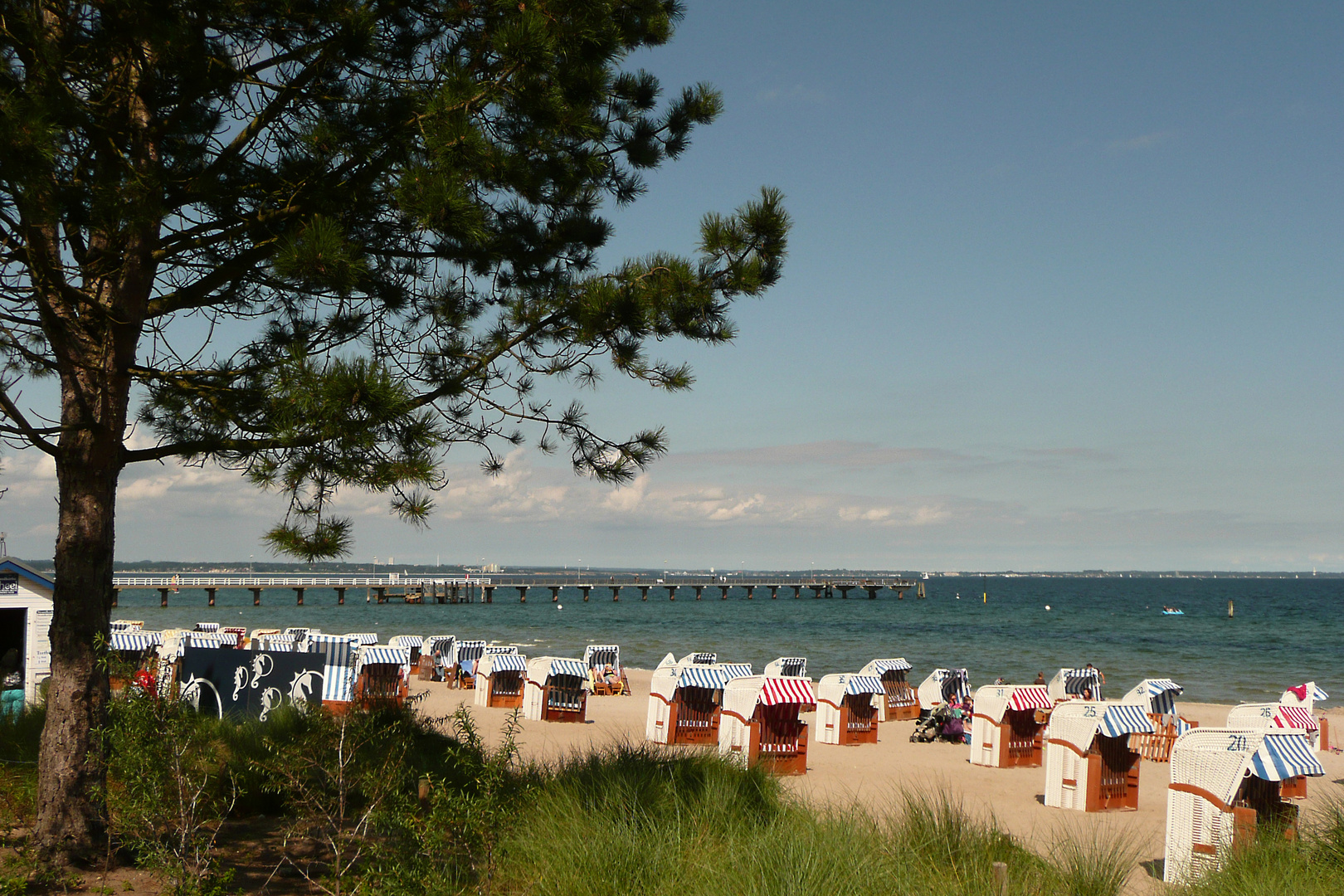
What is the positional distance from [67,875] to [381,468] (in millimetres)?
2816

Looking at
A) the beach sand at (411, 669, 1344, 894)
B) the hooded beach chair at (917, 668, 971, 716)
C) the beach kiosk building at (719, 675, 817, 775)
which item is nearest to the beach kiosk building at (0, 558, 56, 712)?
the beach sand at (411, 669, 1344, 894)

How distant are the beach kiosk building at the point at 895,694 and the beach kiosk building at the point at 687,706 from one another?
4.31 metres

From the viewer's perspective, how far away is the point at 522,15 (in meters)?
5.10

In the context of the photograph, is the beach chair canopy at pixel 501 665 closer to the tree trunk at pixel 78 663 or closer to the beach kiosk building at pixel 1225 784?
the tree trunk at pixel 78 663

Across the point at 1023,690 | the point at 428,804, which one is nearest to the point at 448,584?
the point at 1023,690

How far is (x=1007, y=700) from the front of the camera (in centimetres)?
1277

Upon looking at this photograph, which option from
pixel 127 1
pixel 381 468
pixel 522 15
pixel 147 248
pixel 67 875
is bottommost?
pixel 67 875

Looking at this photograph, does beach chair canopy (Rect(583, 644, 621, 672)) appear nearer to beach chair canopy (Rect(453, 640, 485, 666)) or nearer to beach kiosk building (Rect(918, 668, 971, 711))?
beach chair canopy (Rect(453, 640, 485, 666))

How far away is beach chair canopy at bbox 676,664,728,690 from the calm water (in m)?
15.9

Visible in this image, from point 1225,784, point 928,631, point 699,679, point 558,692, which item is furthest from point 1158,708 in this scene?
point 928,631

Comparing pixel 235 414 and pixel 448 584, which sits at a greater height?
pixel 235 414

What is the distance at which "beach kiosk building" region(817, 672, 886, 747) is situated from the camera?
1476 cm

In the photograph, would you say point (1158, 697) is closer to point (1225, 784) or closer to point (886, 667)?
point (886, 667)

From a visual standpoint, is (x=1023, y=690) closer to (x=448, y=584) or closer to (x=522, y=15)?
(x=522, y=15)
